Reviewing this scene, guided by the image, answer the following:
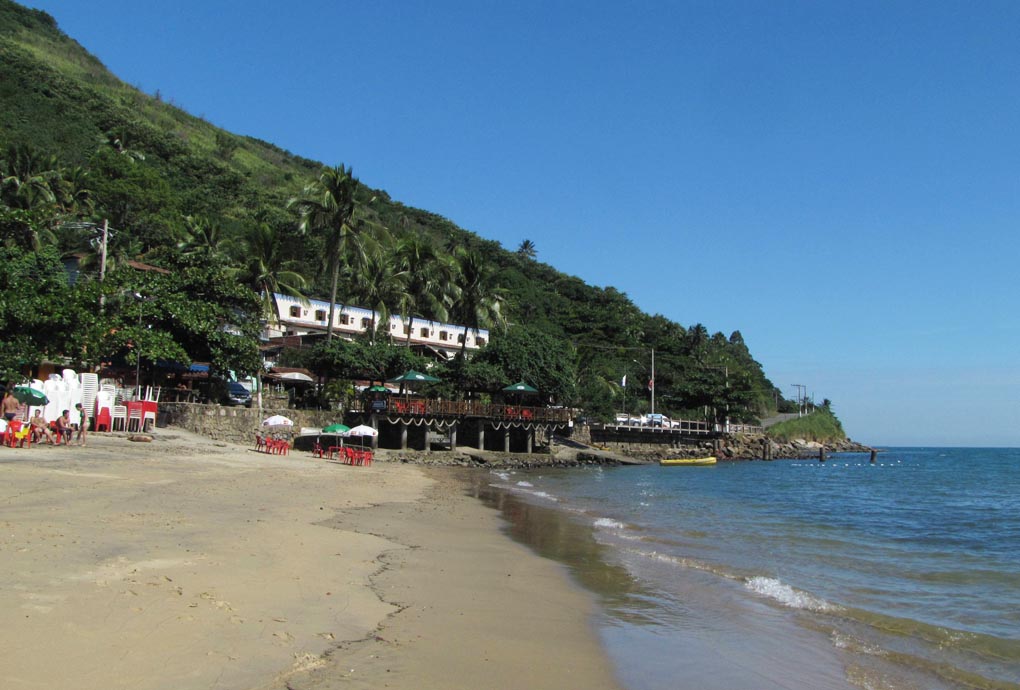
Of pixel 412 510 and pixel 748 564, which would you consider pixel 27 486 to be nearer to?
pixel 412 510

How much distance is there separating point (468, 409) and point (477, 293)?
11.9 m

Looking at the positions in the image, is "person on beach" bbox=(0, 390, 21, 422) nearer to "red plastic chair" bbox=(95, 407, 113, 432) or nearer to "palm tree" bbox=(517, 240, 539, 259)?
"red plastic chair" bbox=(95, 407, 113, 432)

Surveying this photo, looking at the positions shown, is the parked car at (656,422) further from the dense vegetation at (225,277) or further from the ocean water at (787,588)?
the ocean water at (787,588)

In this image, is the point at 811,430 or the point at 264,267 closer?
the point at 264,267

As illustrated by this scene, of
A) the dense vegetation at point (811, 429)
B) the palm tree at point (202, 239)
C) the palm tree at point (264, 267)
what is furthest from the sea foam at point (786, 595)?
the dense vegetation at point (811, 429)

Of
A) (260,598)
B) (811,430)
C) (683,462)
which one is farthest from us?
(811,430)

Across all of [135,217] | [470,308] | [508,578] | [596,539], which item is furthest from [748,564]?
[135,217]

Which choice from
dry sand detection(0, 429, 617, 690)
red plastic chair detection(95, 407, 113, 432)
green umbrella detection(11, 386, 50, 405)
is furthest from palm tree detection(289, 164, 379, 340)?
dry sand detection(0, 429, 617, 690)

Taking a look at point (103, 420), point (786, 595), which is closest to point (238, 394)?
point (103, 420)

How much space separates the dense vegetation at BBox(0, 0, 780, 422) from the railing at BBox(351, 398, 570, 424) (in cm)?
238

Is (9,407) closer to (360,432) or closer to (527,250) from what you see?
(360,432)

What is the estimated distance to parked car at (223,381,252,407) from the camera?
3860 centimetres

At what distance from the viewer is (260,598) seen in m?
7.18

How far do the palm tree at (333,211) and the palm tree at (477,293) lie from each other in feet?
29.5
